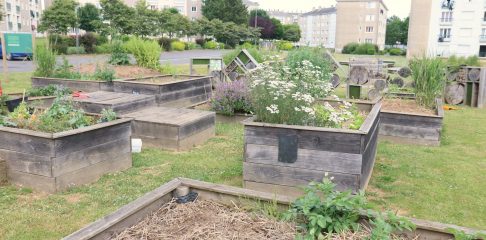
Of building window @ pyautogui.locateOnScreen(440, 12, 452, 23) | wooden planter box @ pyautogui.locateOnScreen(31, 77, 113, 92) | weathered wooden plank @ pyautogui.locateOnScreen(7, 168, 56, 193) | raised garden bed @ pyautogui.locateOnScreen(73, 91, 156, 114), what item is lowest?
weathered wooden plank @ pyautogui.locateOnScreen(7, 168, 56, 193)

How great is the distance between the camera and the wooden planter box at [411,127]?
6.96 meters

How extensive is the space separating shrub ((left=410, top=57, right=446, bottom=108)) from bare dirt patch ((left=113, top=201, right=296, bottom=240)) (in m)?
6.18

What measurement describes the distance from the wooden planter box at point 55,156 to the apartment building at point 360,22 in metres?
91.6

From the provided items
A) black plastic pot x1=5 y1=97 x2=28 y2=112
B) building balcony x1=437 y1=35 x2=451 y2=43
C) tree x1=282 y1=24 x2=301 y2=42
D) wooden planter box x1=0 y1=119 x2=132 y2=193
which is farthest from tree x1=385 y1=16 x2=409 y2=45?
wooden planter box x1=0 y1=119 x2=132 y2=193

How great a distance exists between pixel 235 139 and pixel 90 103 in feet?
8.09

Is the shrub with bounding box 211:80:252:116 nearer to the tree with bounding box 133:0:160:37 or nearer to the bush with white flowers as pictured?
the bush with white flowers

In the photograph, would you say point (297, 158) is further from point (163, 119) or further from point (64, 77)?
point (64, 77)

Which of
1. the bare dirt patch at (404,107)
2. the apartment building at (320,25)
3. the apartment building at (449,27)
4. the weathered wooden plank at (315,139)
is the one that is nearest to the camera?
the weathered wooden plank at (315,139)

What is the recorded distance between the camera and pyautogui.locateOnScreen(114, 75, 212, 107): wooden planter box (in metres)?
8.62

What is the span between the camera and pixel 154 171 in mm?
5367

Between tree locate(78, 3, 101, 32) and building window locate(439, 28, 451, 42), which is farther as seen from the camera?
building window locate(439, 28, 451, 42)

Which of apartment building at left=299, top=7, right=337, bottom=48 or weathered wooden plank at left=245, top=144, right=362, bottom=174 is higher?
apartment building at left=299, top=7, right=337, bottom=48

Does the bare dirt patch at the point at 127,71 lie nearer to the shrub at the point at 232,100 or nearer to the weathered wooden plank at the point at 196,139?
the shrub at the point at 232,100

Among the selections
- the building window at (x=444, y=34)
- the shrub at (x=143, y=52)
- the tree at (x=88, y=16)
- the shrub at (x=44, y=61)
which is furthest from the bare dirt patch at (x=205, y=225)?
the building window at (x=444, y=34)
